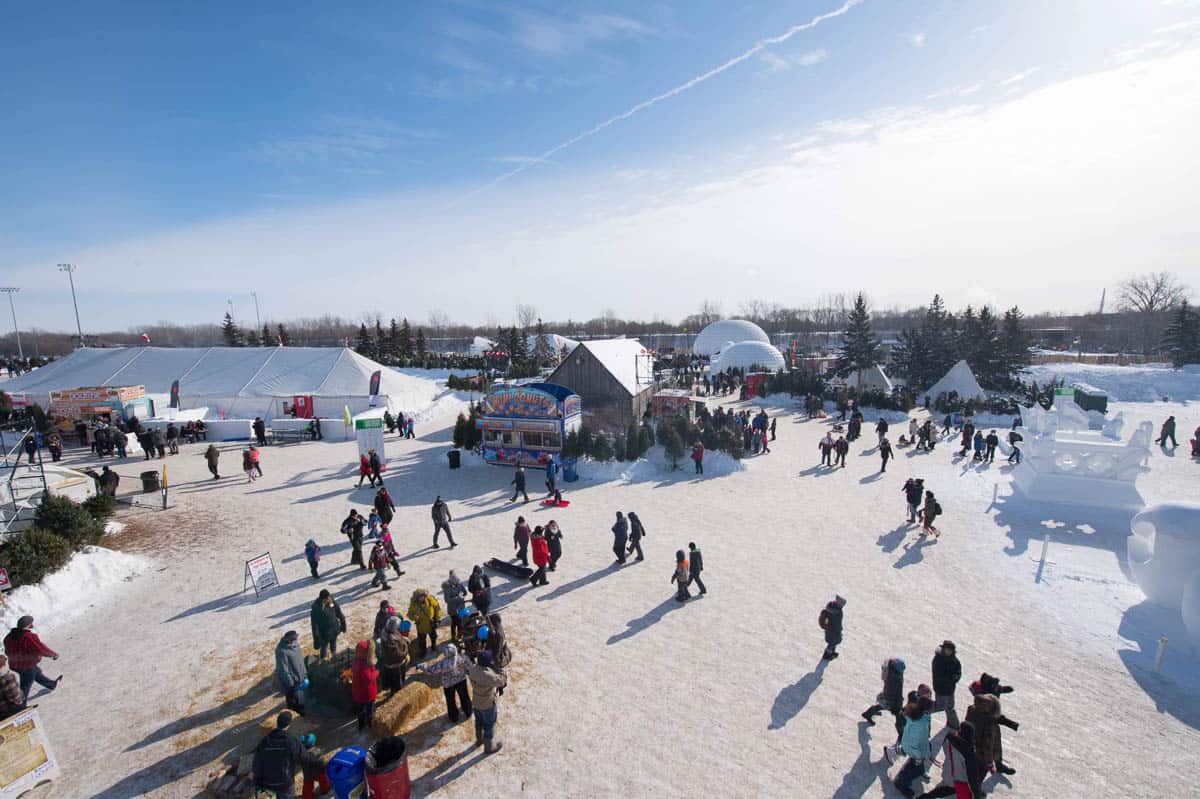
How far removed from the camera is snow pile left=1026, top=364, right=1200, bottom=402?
1233 inches

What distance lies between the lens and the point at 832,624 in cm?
704

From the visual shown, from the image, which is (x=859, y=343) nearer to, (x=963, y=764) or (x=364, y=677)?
(x=963, y=764)

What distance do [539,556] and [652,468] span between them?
8.07 metres

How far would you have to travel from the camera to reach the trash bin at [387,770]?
181 inches

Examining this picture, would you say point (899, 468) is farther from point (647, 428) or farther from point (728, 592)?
point (728, 592)

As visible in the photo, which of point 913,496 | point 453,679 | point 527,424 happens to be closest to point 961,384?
point 913,496

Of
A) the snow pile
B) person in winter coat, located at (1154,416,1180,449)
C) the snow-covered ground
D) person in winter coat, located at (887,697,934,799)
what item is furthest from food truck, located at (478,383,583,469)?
the snow pile

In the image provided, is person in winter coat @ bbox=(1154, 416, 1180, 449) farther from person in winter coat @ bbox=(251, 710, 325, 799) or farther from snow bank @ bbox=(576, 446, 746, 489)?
person in winter coat @ bbox=(251, 710, 325, 799)

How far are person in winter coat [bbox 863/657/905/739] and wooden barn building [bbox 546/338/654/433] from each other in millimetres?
14671

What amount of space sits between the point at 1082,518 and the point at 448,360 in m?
44.0

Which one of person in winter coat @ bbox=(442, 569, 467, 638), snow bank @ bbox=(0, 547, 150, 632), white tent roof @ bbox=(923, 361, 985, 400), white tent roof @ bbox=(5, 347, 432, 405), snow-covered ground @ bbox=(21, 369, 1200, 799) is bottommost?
snow-covered ground @ bbox=(21, 369, 1200, 799)

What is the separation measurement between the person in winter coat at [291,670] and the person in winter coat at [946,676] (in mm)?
7393

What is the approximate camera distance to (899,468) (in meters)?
17.2

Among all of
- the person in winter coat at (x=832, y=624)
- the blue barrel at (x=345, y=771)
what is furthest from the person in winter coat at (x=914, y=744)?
the blue barrel at (x=345, y=771)
